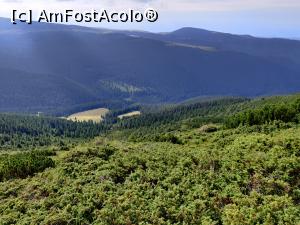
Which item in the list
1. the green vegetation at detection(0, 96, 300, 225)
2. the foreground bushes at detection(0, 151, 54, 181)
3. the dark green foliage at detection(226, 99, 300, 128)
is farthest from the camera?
the dark green foliage at detection(226, 99, 300, 128)

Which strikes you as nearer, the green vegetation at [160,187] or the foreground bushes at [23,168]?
the green vegetation at [160,187]

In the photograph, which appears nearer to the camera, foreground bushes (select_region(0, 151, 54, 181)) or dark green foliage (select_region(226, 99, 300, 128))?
foreground bushes (select_region(0, 151, 54, 181))

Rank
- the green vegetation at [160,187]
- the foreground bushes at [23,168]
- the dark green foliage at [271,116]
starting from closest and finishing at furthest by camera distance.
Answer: the green vegetation at [160,187] → the foreground bushes at [23,168] → the dark green foliage at [271,116]

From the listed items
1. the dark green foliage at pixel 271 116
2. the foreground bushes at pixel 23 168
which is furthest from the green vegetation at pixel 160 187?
the dark green foliage at pixel 271 116

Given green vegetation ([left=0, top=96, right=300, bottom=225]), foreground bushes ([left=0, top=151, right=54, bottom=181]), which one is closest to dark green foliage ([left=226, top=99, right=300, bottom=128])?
green vegetation ([left=0, top=96, right=300, bottom=225])

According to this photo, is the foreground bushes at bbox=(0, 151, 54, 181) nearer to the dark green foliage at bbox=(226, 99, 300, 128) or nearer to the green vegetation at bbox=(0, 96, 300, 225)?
the green vegetation at bbox=(0, 96, 300, 225)

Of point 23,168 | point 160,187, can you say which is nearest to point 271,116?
point 23,168

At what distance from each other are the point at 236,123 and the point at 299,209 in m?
71.2

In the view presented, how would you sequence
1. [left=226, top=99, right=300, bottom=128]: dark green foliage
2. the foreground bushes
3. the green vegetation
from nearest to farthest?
1. the green vegetation
2. the foreground bushes
3. [left=226, top=99, right=300, bottom=128]: dark green foliage

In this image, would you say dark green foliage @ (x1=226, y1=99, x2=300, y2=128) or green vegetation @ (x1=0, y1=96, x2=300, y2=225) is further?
dark green foliage @ (x1=226, y1=99, x2=300, y2=128)

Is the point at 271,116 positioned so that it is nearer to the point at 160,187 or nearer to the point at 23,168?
the point at 23,168

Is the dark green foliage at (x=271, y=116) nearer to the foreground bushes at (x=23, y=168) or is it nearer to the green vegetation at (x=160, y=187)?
the green vegetation at (x=160, y=187)

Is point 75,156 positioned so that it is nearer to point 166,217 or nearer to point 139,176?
point 139,176

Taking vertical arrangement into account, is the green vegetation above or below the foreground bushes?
above
